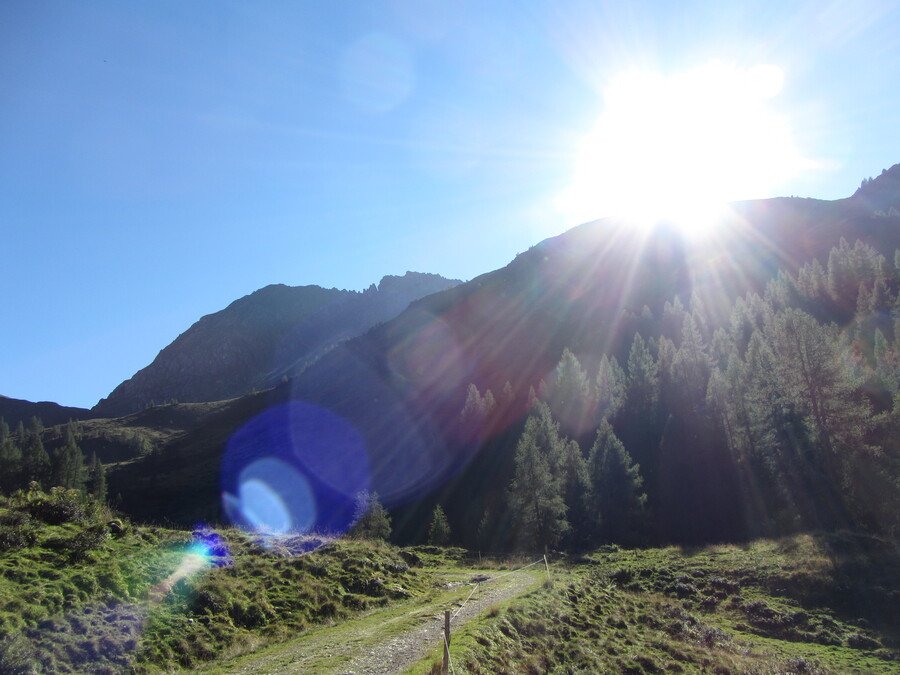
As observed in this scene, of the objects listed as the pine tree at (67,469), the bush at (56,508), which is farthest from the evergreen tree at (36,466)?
the bush at (56,508)

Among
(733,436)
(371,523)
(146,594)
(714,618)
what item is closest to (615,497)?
(733,436)

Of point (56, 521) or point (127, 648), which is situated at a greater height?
point (56, 521)

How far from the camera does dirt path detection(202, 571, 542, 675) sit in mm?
12367

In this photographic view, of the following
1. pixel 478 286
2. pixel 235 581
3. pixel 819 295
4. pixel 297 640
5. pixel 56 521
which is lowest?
pixel 297 640

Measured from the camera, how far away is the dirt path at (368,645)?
12.4 metres

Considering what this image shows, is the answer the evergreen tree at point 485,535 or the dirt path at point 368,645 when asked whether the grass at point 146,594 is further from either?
the evergreen tree at point 485,535

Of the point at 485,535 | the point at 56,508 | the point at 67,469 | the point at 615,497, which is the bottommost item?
the point at 485,535

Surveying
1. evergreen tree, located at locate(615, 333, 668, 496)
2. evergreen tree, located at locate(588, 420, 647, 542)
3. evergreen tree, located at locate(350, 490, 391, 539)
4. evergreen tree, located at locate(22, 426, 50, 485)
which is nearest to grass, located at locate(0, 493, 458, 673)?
evergreen tree, located at locate(350, 490, 391, 539)

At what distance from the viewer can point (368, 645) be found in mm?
14086

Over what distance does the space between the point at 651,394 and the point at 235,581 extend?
80.6m

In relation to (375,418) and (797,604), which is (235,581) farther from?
(375,418)

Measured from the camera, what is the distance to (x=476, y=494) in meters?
86.8

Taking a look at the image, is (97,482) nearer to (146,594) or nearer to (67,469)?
(67,469)

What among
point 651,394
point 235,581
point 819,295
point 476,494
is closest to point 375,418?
point 476,494
